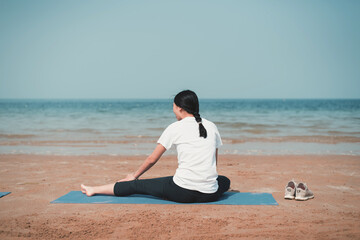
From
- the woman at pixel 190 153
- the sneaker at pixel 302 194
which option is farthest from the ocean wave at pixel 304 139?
the woman at pixel 190 153

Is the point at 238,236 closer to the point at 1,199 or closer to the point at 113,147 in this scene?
the point at 1,199

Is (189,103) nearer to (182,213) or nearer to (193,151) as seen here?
(193,151)

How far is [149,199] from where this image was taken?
4457 mm

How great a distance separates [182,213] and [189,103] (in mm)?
1227

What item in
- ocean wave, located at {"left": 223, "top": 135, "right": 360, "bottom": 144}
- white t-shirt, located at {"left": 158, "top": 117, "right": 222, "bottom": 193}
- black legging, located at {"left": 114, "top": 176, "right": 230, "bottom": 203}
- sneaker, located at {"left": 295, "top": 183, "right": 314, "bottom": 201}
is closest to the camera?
white t-shirt, located at {"left": 158, "top": 117, "right": 222, "bottom": 193}

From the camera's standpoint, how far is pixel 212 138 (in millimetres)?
4027

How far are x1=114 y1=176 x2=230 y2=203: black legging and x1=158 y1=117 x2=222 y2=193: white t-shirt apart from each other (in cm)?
11

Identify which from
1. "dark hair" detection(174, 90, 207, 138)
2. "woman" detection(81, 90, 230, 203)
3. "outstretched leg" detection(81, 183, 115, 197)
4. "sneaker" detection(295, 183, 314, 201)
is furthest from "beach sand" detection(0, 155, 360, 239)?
"dark hair" detection(174, 90, 207, 138)

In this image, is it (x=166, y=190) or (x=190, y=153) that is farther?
(x=166, y=190)

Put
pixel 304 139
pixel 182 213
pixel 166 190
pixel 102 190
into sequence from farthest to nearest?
pixel 304 139 → pixel 102 190 → pixel 166 190 → pixel 182 213

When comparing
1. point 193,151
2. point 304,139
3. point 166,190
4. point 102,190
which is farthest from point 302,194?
point 304,139

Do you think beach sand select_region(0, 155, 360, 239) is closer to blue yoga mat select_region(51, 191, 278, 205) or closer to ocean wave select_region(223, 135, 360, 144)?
blue yoga mat select_region(51, 191, 278, 205)

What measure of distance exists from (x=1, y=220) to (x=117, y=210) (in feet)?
3.97

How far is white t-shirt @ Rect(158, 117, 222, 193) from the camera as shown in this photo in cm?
395
